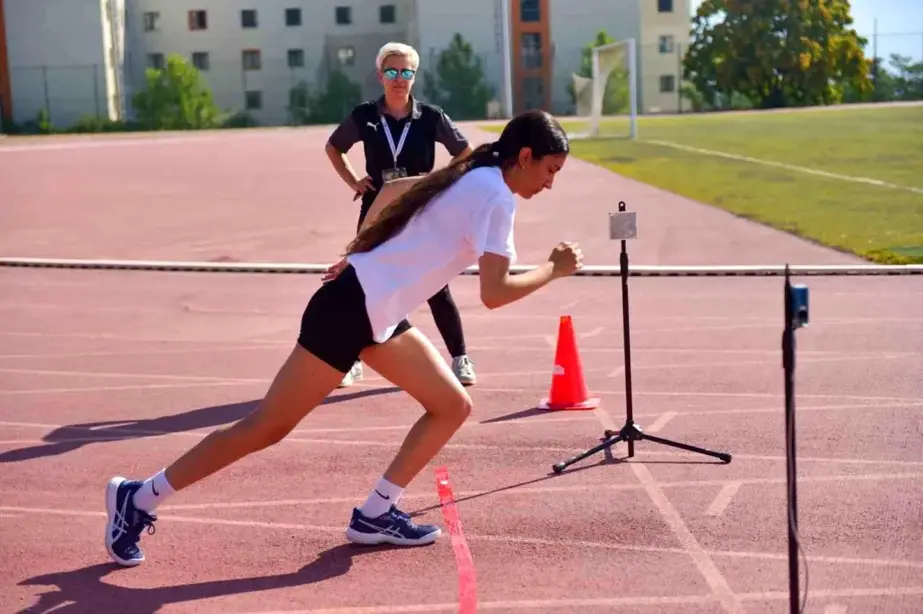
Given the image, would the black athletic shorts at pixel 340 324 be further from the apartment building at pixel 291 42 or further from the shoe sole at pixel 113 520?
the apartment building at pixel 291 42

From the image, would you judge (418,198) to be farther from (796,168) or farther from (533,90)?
(533,90)

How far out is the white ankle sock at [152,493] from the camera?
17.3 feet

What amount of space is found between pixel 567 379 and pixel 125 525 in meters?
3.27

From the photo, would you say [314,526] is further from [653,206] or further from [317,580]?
[653,206]

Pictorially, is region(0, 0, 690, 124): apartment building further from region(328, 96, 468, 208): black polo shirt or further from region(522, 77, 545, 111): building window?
region(328, 96, 468, 208): black polo shirt

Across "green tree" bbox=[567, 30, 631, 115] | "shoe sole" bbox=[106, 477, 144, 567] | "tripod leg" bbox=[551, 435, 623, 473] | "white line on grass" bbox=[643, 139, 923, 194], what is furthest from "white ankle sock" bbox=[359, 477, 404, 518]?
"green tree" bbox=[567, 30, 631, 115]

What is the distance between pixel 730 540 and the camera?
545cm

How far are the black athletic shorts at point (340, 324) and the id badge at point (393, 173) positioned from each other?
3214 mm

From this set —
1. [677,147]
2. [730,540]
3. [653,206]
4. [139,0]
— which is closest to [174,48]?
[139,0]

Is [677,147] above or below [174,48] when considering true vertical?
below

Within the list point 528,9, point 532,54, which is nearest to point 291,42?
point 528,9

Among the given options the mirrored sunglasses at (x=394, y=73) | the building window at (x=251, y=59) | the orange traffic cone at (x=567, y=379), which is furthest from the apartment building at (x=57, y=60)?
the orange traffic cone at (x=567, y=379)

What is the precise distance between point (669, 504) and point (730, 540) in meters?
0.54

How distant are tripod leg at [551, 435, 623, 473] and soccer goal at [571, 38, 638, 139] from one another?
30897 millimetres
